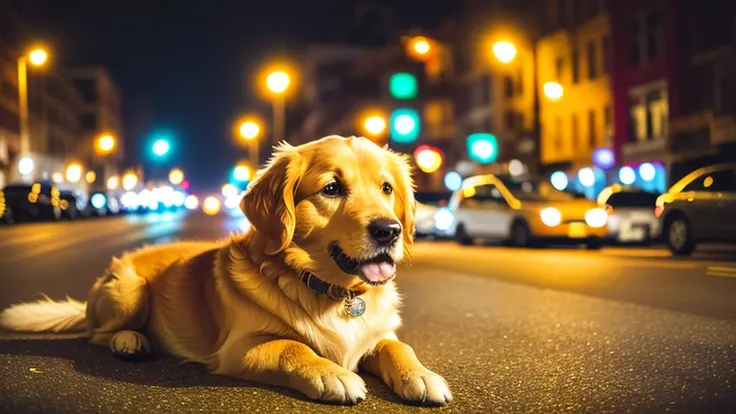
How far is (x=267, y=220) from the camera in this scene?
4.54 meters

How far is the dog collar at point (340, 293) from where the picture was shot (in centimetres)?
451

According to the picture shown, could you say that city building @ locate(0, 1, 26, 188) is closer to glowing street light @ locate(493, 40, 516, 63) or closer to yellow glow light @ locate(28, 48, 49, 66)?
yellow glow light @ locate(28, 48, 49, 66)

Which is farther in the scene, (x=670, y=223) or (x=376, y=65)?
(x=376, y=65)

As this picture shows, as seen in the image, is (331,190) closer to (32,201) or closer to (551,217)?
(551,217)

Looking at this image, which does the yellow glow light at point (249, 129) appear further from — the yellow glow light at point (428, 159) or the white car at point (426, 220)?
the white car at point (426, 220)

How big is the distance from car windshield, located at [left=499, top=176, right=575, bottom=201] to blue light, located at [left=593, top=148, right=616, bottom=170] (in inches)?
751

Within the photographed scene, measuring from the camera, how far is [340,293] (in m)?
4.53

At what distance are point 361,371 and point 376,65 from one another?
9260cm

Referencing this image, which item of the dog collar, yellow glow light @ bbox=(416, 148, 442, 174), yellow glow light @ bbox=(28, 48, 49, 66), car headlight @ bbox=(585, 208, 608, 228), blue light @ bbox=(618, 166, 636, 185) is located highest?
yellow glow light @ bbox=(28, 48, 49, 66)

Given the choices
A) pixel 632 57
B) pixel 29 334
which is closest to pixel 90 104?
pixel 632 57

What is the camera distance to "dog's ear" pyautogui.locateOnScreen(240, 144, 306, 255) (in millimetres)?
4461

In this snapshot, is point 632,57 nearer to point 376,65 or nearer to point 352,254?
point 352,254

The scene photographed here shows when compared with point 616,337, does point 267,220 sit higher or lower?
higher

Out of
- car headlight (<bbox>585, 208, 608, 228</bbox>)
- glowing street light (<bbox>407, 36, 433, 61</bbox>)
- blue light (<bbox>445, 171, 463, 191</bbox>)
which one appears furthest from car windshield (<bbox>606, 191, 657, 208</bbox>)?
blue light (<bbox>445, 171, 463, 191</bbox>)
